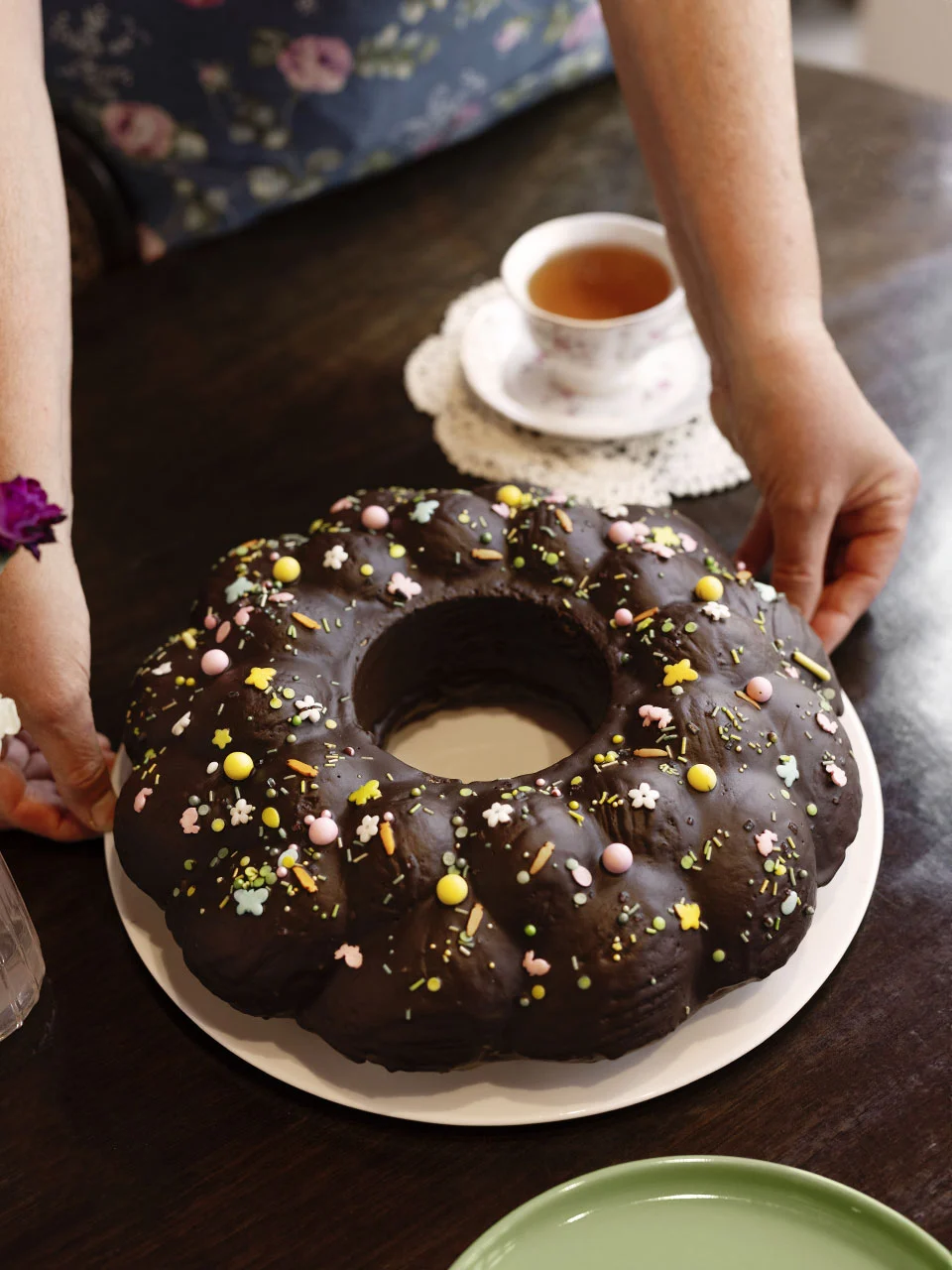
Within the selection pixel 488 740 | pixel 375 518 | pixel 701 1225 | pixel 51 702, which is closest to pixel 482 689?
pixel 488 740

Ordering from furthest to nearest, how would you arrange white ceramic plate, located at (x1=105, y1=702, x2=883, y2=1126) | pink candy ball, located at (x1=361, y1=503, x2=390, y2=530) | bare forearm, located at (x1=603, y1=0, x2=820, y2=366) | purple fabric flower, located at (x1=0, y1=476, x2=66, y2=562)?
bare forearm, located at (x1=603, y1=0, x2=820, y2=366)
pink candy ball, located at (x1=361, y1=503, x2=390, y2=530)
white ceramic plate, located at (x1=105, y1=702, x2=883, y2=1126)
purple fabric flower, located at (x1=0, y1=476, x2=66, y2=562)

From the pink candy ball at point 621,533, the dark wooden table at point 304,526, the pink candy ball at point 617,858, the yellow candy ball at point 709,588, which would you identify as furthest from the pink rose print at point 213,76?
the pink candy ball at point 617,858

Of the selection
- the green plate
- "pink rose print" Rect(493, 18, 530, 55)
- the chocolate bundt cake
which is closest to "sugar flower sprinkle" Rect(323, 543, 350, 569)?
the chocolate bundt cake

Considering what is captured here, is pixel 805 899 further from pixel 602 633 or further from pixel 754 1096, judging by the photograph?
pixel 602 633

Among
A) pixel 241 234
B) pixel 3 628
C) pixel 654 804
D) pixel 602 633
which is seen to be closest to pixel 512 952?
pixel 654 804

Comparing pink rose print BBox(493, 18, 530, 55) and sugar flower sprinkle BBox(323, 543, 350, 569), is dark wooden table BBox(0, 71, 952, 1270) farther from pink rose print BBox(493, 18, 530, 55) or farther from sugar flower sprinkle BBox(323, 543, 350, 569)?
sugar flower sprinkle BBox(323, 543, 350, 569)

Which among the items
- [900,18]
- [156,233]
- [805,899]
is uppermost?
[156,233]

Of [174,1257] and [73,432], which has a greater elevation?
[73,432]

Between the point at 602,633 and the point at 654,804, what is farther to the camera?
the point at 602,633
